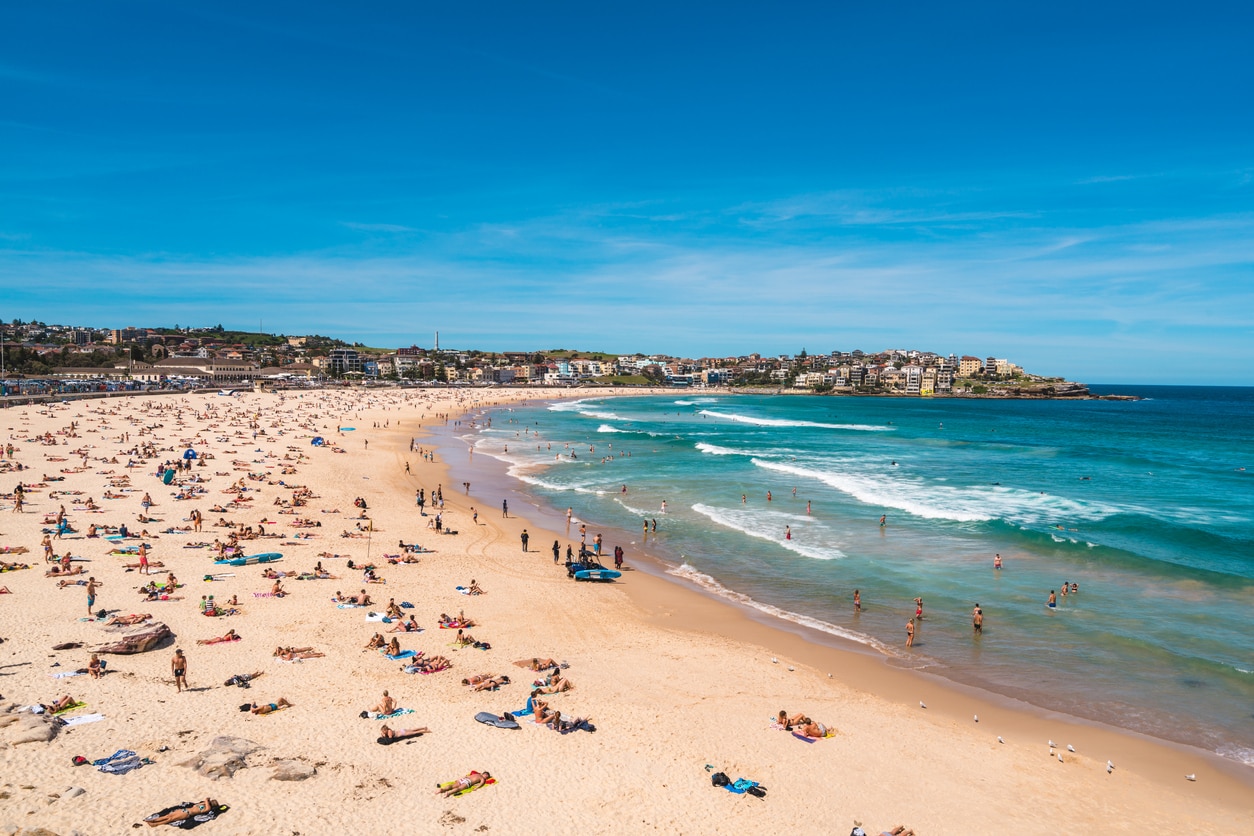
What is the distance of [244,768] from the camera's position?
10164mm

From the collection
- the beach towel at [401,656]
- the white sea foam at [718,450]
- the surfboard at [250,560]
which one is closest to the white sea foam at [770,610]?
the beach towel at [401,656]

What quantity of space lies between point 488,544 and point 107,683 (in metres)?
13.5

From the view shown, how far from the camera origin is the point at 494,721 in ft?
39.3

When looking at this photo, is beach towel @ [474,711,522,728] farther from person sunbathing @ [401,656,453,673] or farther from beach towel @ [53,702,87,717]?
beach towel @ [53,702,87,717]

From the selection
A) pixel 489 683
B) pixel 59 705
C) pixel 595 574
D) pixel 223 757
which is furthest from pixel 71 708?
pixel 595 574

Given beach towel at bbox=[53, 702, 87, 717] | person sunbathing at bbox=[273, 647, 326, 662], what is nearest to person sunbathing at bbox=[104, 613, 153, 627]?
person sunbathing at bbox=[273, 647, 326, 662]

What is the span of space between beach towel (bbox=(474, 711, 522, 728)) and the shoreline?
21.5ft

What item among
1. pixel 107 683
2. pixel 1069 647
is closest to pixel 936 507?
pixel 1069 647

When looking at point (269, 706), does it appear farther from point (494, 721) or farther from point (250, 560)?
point (250, 560)

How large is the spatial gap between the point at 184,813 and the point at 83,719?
3665 millimetres

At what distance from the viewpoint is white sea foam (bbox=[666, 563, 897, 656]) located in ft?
56.0

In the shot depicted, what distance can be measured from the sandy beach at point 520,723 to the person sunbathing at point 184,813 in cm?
27

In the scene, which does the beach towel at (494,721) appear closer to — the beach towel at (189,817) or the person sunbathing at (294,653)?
the beach towel at (189,817)

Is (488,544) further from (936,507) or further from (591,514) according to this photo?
(936,507)
